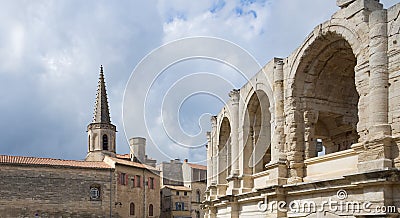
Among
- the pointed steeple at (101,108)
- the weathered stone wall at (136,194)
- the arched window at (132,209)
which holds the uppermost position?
the pointed steeple at (101,108)

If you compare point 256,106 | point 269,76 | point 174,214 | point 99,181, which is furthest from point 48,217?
point 269,76

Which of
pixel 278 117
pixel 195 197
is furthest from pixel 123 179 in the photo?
pixel 278 117

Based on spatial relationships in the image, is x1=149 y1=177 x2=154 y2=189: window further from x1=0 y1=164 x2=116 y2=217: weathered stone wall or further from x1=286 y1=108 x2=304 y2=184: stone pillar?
x1=286 y1=108 x2=304 y2=184: stone pillar

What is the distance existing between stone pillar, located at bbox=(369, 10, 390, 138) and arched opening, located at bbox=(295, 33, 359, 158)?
6.58ft

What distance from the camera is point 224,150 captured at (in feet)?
69.8

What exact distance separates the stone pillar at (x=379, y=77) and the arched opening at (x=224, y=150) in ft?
36.2

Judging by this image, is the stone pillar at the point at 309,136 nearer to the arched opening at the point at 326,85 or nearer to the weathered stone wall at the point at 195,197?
the arched opening at the point at 326,85

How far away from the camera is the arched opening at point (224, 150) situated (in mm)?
21078

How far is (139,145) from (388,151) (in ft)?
141

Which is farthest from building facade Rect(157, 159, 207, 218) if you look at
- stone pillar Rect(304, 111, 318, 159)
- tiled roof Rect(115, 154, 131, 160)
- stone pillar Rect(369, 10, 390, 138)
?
stone pillar Rect(369, 10, 390, 138)

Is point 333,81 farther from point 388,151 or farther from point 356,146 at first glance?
point 388,151

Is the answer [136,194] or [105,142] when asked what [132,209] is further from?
[105,142]

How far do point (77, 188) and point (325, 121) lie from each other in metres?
25.5

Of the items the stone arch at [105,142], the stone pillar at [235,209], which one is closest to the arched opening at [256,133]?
the stone pillar at [235,209]
